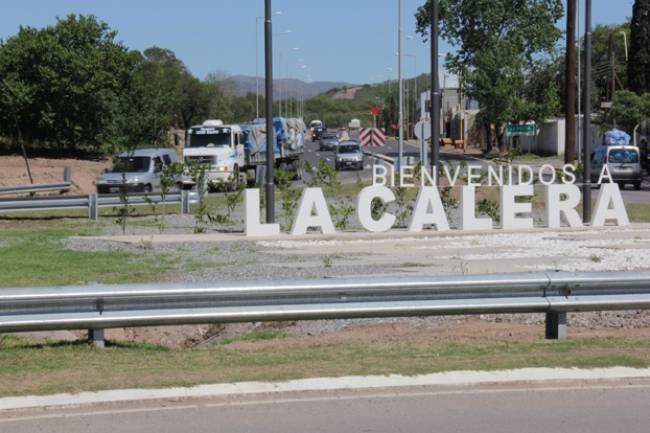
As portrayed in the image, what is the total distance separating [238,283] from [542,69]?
84.5 metres

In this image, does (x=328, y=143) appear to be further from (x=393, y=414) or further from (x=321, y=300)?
(x=393, y=414)

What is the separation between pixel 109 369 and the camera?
9.48m

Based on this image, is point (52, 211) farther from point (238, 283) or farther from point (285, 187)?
point (238, 283)

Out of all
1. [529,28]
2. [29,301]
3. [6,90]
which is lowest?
[29,301]

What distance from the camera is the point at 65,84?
2313 inches

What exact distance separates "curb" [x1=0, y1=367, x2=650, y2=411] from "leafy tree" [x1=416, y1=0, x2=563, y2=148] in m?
68.3

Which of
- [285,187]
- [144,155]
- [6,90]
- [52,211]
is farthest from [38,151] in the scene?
[285,187]

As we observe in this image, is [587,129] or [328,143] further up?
[328,143]

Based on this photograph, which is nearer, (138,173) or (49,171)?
(138,173)

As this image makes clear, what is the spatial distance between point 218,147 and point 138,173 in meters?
6.70

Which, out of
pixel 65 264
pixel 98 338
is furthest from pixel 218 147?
pixel 98 338

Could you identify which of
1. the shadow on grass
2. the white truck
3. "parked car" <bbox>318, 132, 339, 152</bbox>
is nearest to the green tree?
the white truck

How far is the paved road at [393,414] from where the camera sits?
7652 mm

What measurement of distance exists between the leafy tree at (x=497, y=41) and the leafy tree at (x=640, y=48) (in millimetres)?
10032
